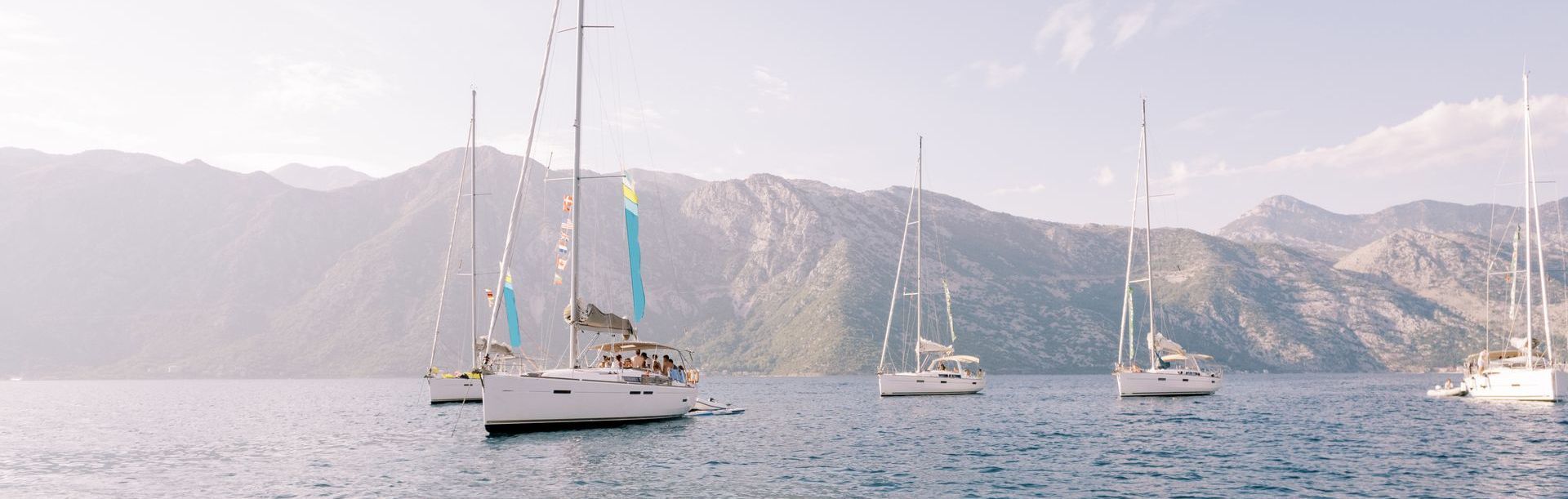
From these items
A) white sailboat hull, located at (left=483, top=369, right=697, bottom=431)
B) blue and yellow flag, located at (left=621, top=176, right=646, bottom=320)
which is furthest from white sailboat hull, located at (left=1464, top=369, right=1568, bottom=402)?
blue and yellow flag, located at (left=621, top=176, right=646, bottom=320)

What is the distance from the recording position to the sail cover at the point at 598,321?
39969 mm

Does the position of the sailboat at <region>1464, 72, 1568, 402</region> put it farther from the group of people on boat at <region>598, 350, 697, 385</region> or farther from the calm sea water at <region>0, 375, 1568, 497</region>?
the group of people on boat at <region>598, 350, 697, 385</region>

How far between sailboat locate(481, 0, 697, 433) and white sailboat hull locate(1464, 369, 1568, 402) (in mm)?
54824

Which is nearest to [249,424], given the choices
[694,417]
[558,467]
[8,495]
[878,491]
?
[694,417]

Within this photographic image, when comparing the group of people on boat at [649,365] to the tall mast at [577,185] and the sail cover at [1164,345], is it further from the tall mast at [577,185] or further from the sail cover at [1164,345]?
the sail cover at [1164,345]

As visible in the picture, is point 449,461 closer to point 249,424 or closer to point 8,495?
point 8,495

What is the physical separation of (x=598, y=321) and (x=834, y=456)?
13548mm

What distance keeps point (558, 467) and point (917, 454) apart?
13.4 metres

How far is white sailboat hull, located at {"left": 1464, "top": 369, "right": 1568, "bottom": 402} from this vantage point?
58031 millimetres

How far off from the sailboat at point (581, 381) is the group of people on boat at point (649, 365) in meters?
0.05

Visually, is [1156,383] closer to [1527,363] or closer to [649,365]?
[1527,363]

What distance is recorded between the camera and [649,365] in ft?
155

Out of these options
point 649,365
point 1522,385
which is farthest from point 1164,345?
point 649,365

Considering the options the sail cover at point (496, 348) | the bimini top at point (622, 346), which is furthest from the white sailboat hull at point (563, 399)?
the sail cover at point (496, 348)
